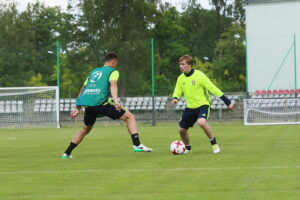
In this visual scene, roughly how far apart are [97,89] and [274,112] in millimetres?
17798

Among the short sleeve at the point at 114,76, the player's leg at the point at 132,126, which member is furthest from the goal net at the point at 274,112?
the short sleeve at the point at 114,76

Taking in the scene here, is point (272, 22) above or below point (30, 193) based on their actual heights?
above

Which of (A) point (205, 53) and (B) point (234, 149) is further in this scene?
(A) point (205, 53)

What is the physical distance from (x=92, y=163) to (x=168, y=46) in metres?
48.4

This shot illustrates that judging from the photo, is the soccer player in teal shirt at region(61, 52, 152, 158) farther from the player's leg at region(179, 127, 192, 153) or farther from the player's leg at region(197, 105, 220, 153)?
the player's leg at region(197, 105, 220, 153)

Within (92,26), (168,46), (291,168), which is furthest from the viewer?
(168,46)

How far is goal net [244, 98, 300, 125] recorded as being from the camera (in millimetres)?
28062

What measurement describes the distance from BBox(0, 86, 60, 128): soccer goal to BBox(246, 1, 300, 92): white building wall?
30.3ft

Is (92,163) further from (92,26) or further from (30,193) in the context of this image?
(92,26)

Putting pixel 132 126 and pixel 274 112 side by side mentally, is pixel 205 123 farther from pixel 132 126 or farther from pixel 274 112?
pixel 274 112

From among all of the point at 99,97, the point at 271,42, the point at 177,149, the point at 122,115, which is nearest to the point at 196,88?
the point at 177,149

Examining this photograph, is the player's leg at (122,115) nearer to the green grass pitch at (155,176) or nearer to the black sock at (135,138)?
the black sock at (135,138)

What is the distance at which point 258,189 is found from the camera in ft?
22.8

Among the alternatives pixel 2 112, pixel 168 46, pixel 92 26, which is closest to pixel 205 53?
pixel 2 112
